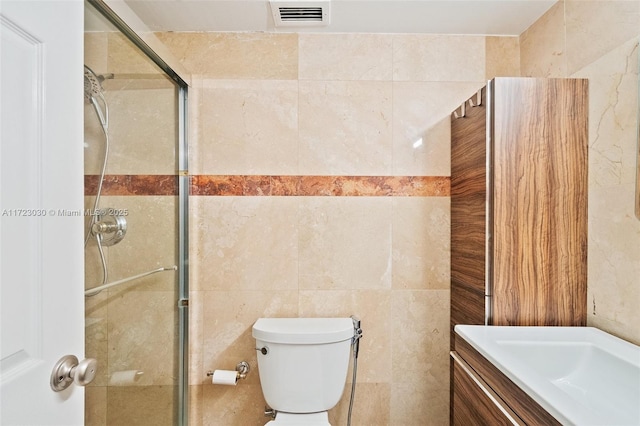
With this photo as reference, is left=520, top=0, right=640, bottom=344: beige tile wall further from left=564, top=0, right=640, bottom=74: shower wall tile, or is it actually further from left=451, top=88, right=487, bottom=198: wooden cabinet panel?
left=451, top=88, right=487, bottom=198: wooden cabinet panel

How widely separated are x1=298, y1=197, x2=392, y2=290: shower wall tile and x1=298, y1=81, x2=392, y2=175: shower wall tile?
6.5 inches

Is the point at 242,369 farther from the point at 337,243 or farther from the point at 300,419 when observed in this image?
the point at 337,243

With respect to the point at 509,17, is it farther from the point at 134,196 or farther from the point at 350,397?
the point at 350,397

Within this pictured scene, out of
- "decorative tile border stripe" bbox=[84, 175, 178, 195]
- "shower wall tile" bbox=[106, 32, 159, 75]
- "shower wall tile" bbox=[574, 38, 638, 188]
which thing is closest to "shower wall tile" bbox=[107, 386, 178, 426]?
"decorative tile border stripe" bbox=[84, 175, 178, 195]

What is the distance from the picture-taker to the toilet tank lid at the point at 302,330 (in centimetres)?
140

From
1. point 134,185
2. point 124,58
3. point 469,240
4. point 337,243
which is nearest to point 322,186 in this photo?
point 337,243

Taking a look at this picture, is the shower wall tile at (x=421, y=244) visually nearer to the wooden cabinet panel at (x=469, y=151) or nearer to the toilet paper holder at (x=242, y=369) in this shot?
the wooden cabinet panel at (x=469, y=151)

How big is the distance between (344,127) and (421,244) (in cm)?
66

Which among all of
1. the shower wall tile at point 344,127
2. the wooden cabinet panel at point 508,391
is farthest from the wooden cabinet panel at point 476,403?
the shower wall tile at point 344,127

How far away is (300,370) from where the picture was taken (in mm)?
1409

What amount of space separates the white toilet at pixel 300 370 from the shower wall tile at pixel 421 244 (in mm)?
438
